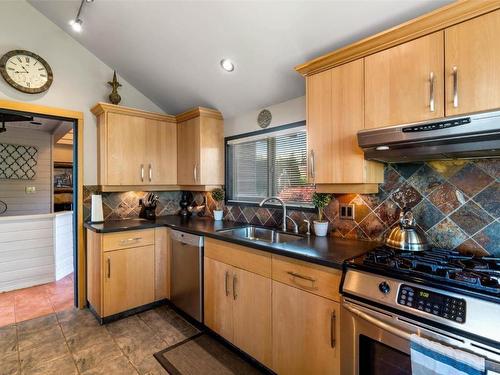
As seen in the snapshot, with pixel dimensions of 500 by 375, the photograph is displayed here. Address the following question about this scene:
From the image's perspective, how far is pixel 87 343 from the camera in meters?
2.25

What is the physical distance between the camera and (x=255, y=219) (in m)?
2.80

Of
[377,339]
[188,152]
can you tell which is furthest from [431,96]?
[188,152]

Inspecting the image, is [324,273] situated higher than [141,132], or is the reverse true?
[141,132]

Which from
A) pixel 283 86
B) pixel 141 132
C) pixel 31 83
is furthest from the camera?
pixel 141 132

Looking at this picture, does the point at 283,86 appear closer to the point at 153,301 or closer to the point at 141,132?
the point at 141,132

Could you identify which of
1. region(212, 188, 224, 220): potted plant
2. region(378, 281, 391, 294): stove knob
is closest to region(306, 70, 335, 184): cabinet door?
region(378, 281, 391, 294): stove knob

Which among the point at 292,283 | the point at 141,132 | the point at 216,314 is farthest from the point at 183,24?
the point at 216,314

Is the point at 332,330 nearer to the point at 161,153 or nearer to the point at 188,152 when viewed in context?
the point at 188,152

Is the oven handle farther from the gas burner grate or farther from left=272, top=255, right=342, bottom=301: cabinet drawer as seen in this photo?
the gas burner grate

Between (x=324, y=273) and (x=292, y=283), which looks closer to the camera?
(x=324, y=273)

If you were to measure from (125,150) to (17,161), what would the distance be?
3572 millimetres

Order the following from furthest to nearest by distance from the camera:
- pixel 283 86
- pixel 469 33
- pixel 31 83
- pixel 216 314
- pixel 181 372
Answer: pixel 31 83 → pixel 283 86 → pixel 216 314 → pixel 181 372 → pixel 469 33

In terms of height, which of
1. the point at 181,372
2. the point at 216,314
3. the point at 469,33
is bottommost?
the point at 181,372

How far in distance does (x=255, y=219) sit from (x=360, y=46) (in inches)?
70.8
